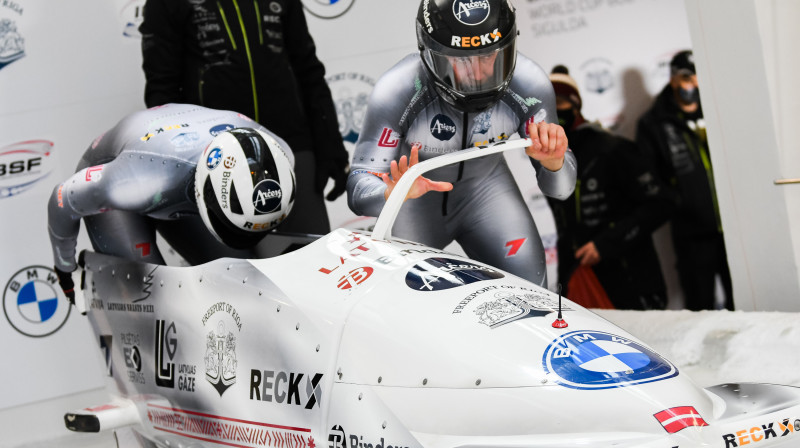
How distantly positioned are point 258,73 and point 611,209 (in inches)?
92.3

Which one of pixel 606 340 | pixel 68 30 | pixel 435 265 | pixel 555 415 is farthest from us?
pixel 68 30

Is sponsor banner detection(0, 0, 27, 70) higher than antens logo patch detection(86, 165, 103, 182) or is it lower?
higher

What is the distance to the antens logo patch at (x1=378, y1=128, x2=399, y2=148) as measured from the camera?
3.71 meters

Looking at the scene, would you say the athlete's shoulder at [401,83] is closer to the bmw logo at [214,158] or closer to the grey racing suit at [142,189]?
the grey racing suit at [142,189]

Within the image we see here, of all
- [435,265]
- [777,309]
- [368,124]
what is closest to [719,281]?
[777,309]

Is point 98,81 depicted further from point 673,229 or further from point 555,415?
point 555,415

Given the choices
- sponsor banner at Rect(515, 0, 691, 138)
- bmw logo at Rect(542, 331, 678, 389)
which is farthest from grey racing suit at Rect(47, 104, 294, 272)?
sponsor banner at Rect(515, 0, 691, 138)

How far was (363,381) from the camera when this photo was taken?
2.56 m

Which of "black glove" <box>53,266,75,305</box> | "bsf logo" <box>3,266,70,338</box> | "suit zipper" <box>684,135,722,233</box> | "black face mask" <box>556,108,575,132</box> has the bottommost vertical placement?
"suit zipper" <box>684,135,722,233</box>

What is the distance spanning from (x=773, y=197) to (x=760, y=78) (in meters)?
0.56

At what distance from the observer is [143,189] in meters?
3.77

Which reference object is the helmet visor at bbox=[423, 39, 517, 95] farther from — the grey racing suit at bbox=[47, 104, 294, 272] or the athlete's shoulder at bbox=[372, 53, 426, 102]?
the grey racing suit at bbox=[47, 104, 294, 272]

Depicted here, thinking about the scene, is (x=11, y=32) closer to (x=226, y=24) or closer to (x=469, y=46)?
(x=226, y=24)

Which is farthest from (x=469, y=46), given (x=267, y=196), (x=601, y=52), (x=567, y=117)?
(x=601, y=52)
